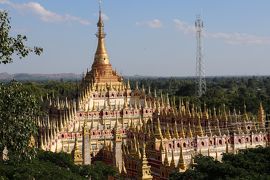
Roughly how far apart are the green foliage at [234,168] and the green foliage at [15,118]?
9.70 metres

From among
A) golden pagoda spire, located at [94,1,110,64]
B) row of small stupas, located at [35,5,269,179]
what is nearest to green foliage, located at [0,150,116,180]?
row of small stupas, located at [35,5,269,179]

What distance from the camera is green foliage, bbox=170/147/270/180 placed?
2341cm

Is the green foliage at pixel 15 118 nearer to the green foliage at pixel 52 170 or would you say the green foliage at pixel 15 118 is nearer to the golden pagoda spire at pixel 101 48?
the green foliage at pixel 52 170

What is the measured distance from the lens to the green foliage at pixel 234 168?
76.8 feet

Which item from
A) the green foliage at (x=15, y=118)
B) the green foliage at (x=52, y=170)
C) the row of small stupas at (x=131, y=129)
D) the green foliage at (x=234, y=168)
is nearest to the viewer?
the green foliage at (x=15, y=118)

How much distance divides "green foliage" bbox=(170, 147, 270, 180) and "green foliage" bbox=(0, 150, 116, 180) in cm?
415

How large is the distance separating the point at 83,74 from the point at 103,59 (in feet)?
9.70

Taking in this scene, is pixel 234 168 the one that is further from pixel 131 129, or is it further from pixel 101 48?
pixel 101 48

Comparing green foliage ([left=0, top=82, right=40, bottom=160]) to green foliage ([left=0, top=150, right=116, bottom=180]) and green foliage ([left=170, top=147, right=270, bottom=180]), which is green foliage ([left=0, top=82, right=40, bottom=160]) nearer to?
green foliage ([left=0, top=150, right=116, bottom=180])

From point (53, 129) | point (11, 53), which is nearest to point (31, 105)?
point (11, 53)

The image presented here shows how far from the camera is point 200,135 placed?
36.5 m

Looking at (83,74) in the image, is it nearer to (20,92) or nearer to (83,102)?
(83,102)

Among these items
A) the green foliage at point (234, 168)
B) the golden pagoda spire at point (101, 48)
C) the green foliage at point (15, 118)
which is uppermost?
the golden pagoda spire at point (101, 48)

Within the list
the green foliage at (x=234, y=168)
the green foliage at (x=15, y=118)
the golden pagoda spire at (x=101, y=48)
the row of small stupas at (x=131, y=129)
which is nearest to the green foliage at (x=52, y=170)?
the row of small stupas at (x=131, y=129)
